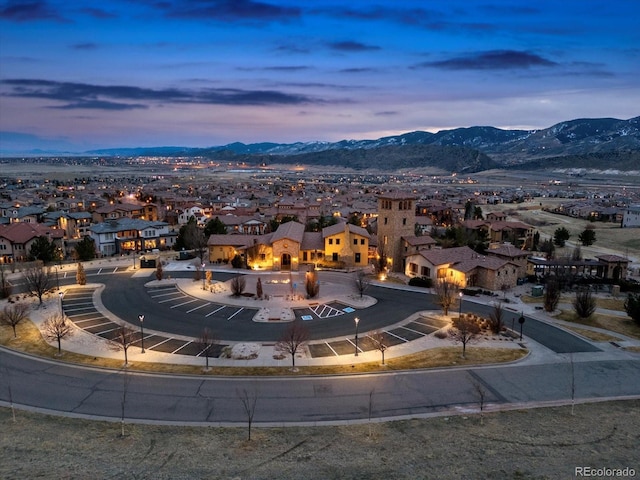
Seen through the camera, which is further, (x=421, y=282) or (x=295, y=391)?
(x=421, y=282)

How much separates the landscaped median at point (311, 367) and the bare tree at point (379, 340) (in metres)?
1.12

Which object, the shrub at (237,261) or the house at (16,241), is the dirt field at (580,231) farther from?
the house at (16,241)

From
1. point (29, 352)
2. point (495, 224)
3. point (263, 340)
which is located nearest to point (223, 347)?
point (263, 340)

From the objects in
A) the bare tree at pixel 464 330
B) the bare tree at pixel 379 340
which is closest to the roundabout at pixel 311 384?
the bare tree at pixel 379 340

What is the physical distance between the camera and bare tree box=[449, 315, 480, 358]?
3158 cm

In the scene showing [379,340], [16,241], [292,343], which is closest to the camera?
[292,343]

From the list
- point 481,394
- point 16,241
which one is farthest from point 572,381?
point 16,241

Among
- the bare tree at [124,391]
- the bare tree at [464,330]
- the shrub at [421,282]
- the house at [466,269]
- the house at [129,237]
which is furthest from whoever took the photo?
the house at [129,237]

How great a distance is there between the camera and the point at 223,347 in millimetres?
32406

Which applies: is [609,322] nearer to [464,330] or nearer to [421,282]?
[464,330]

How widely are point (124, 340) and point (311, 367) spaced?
12177 mm

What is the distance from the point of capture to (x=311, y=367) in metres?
29.1

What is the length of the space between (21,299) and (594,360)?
4961 centimetres

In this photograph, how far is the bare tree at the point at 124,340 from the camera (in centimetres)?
2942
